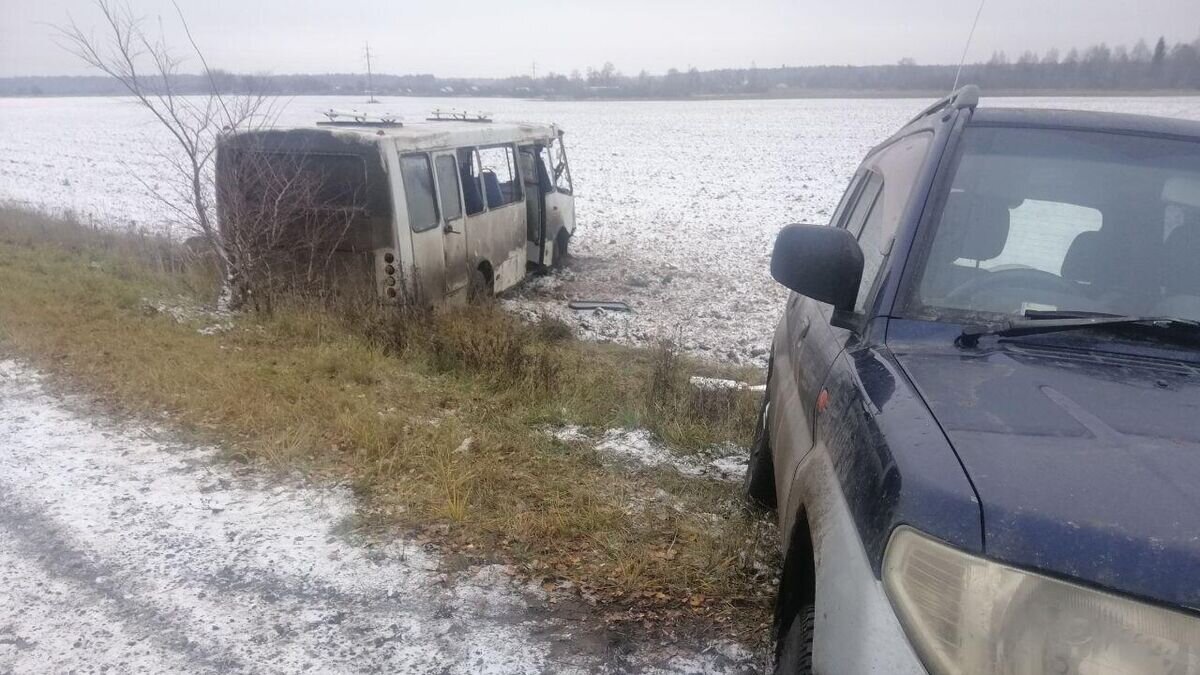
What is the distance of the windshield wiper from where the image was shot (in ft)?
7.51

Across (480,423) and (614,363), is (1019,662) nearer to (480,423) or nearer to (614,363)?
(480,423)

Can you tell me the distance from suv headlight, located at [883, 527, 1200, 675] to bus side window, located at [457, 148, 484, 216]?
8.31 m

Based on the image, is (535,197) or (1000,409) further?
(535,197)

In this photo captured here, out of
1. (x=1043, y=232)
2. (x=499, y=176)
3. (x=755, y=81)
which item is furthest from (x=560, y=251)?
(x=755, y=81)

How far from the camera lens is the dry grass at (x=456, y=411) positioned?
3705mm

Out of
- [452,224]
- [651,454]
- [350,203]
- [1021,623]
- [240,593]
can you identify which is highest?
[1021,623]

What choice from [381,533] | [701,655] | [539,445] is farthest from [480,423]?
[701,655]

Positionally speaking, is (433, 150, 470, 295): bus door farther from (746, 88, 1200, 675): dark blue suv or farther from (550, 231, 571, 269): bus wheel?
(746, 88, 1200, 675): dark blue suv

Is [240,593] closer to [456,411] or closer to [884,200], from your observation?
[456,411]

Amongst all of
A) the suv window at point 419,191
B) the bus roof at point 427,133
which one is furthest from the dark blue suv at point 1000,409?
the bus roof at point 427,133

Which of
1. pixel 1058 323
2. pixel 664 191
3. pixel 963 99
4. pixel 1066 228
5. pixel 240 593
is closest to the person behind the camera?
pixel 1058 323

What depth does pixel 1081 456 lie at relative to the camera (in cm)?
165

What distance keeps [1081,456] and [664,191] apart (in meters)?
22.7

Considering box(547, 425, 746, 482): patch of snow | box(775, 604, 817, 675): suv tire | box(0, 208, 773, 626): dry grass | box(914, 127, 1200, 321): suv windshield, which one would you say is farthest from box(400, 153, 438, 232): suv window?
box(775, 604, 817, 675): suv tire
